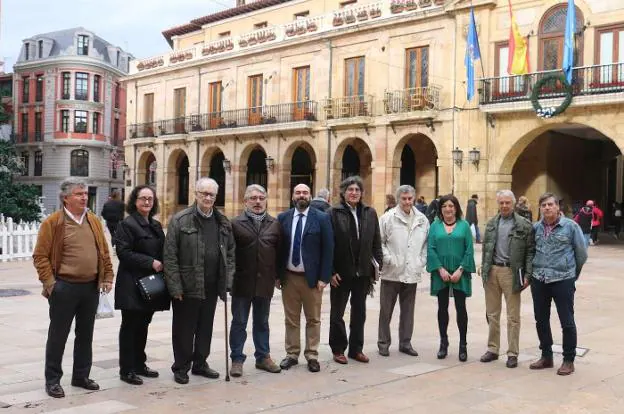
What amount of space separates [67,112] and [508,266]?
49.9 meters

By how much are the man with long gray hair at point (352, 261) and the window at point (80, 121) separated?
160 feet

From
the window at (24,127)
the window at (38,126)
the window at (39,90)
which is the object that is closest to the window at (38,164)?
the window at (38,126)

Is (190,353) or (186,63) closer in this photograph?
(190,353)

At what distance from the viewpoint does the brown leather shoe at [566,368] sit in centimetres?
681

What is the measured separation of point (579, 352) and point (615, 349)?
54 centimetres

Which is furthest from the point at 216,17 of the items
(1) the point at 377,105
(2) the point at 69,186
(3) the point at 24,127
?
(2) the point at 69,186

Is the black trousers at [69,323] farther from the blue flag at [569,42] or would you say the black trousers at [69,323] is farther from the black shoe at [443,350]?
the blue flag at [569,42]

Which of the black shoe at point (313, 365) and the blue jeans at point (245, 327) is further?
the black shoe at point (313, 365)

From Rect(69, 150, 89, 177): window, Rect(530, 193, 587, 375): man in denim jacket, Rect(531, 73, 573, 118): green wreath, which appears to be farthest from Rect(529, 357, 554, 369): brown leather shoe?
Rect(69, 150, 89, 177): window

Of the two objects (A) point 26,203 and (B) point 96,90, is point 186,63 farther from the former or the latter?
(B) point 96,90

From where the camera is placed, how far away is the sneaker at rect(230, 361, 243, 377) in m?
6.50

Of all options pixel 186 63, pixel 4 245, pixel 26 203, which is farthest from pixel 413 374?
pixel 186 63

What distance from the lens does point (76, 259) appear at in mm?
5828

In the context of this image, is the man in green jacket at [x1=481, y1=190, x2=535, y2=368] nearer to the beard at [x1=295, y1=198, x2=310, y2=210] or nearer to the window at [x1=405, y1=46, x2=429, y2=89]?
the beard at [x1=295, y1=198, x2=310, y2=210]
